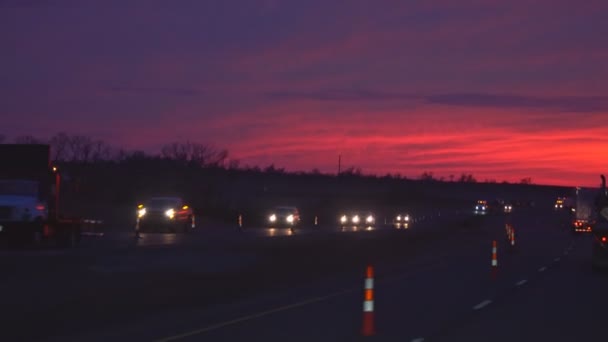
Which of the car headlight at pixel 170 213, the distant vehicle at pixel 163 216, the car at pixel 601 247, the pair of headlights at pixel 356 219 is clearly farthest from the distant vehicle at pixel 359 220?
the car at pixel 601 247

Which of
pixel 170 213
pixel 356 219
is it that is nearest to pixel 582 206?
pixel 356 219

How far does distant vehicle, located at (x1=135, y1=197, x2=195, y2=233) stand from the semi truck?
14078 millimetres

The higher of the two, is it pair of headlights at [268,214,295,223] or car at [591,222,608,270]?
pair of headlights at [268,214,295,223]

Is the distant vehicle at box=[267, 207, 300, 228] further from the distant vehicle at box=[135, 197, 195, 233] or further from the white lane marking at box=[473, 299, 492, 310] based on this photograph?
the white lane marking at box=[473, 299, 492, 310]

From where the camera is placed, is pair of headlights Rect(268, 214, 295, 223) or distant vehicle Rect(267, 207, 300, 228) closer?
distant vehicle Rect(267, 207, 300, 228)

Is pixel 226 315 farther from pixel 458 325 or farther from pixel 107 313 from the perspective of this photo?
pixel 458 325

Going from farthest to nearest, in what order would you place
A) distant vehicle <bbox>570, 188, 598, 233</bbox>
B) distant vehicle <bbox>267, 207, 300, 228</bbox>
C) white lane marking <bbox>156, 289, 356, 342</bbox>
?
distant vehicle <bbox>570, 188, 598, 233</bbox> < distant vehicle <bbox>267, 207, 300, 228</bbox> < white lane marking <bbox>156, 289, 356, 342</bbox>

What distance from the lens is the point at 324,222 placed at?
82375mm

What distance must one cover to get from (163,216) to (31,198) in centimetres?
1605

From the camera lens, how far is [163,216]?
51438mm

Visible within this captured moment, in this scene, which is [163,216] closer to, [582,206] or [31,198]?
[31,198]

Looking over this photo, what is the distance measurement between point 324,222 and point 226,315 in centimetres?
6361

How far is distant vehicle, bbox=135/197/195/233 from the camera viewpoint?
169 ft

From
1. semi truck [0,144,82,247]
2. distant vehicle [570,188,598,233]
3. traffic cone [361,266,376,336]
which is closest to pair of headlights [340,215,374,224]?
distant vehicle [570,188,598,233]
